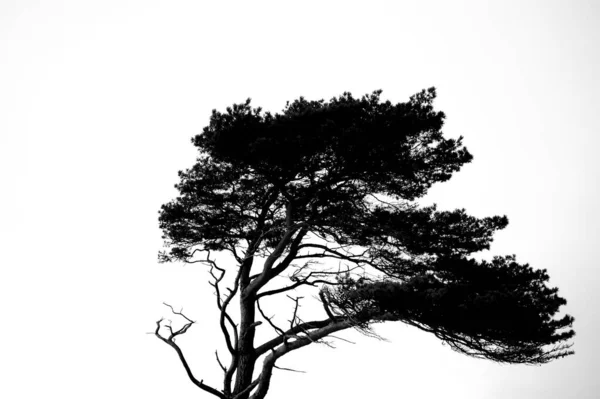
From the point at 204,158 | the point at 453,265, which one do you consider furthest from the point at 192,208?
the point at 453,265

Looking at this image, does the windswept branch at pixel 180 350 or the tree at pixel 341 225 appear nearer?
the tree at pixel 341 225

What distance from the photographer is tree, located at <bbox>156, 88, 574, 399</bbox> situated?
6379mm

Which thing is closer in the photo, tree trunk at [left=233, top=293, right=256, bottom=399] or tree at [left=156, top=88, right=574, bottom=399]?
tree at [left=156, top=88, right=574, bottom=399]

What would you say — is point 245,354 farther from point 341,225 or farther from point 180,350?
point 341,225

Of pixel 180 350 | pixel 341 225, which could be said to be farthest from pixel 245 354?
pixel 341 225

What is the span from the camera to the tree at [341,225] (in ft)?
20.9

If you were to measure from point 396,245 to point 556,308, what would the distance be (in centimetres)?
217

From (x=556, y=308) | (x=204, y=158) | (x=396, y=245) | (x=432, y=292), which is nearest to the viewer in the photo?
(x=432, y=292)

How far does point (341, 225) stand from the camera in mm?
7766

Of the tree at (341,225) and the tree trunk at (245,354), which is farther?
the tree trunk at (245,354)

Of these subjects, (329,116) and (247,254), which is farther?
(247,254)

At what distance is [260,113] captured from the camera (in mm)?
7637

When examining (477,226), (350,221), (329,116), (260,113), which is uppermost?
(260,113)

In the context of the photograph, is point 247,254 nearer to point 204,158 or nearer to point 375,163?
point 204,158
